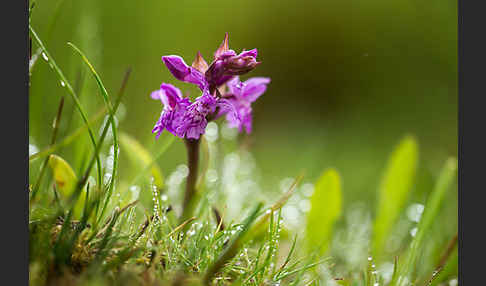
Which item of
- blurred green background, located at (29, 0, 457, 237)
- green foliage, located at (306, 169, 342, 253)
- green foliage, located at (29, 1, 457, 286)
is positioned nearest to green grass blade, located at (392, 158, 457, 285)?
green foliage, located at (29, 1, 457, 286)

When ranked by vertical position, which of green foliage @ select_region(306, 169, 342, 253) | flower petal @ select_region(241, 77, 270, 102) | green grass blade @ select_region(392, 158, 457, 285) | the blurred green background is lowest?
green grass blade @ select_region(392, 158, 457, 285)

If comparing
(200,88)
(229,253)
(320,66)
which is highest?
(320,66)

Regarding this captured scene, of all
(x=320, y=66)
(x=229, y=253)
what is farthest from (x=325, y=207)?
(x=320, y=66)

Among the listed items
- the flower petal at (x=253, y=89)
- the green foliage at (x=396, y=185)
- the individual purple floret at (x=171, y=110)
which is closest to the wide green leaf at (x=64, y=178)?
the individual purple floret at (x=171, y=110)

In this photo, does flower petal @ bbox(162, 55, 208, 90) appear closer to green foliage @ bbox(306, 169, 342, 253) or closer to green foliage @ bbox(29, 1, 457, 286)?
green foliage @ bbox(29, 1, 457, 286)

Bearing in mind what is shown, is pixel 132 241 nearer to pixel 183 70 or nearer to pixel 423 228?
pixel 183 70
